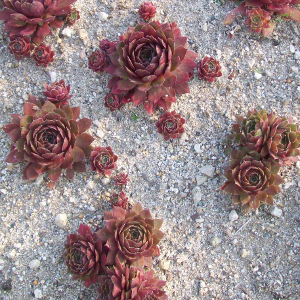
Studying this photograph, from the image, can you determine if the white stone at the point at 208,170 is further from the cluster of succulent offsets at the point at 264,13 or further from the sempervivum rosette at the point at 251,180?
the cluster of succulent offsets at the point at 264,13

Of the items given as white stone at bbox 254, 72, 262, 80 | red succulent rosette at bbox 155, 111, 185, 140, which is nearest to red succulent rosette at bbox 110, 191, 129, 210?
red succulent rosette at bbox 155, 111, 185, 140

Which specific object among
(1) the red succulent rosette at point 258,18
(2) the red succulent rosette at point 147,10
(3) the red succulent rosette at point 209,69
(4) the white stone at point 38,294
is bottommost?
(4) the white stone at point 38,294

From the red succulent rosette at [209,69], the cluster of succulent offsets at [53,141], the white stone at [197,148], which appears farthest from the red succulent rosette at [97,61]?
the white stone at [197,148]

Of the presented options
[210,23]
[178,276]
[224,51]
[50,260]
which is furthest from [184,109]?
[50,260]

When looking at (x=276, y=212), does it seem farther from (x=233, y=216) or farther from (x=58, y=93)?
(x=58, y=93)

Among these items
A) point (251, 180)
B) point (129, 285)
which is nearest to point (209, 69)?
point (251, 180)

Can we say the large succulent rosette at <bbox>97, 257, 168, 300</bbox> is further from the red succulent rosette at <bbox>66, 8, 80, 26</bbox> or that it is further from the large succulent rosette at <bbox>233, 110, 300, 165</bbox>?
the red succulent rosette at <bbox>66, 8, 80, 26</bbox>
